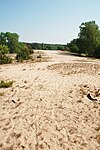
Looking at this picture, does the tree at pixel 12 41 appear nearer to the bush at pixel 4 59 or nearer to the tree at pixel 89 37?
the tree at pixel 89 37

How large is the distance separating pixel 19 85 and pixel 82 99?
16.2ft

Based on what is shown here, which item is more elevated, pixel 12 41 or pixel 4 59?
pixel 12 41

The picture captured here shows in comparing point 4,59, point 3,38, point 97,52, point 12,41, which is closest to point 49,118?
point 4,59

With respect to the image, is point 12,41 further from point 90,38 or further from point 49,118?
point 49,118

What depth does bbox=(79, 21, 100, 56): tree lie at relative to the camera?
4441 centimetres

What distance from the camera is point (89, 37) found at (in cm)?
4469

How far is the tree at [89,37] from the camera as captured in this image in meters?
44.4


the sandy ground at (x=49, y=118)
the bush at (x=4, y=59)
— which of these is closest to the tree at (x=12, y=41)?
the bush at (x=4, y=59)

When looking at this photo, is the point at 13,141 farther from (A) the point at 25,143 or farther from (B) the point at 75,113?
(B) the point at 75,113

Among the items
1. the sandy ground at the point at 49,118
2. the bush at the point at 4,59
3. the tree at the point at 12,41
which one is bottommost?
the sandy ground at the point at 49,118

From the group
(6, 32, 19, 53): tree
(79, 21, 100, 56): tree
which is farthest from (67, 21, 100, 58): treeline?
(6, 32, 19, 53): tree

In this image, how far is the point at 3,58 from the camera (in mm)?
28062

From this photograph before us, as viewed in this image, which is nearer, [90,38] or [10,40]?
[90,38]

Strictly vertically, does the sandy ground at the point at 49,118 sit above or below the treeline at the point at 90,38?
below
